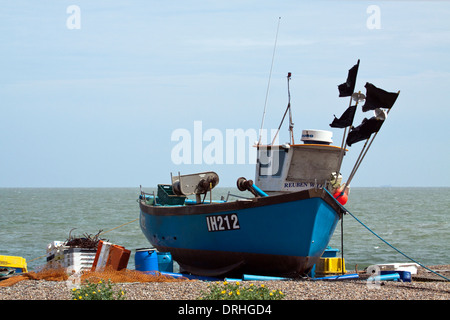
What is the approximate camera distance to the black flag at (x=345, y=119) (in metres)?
15.2

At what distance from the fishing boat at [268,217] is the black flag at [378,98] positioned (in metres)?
0.11

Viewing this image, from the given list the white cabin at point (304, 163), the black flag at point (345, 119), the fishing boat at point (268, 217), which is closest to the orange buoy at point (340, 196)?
the fishing boat at point (268, 217)

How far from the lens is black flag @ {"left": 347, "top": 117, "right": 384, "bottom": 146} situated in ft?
49.0

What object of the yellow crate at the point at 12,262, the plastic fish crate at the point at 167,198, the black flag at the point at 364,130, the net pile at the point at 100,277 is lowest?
the yellow crate at the point at 12,262

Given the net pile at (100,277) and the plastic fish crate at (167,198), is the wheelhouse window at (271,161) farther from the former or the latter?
the net pile at (100,277)

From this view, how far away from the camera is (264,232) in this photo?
15.4 metres

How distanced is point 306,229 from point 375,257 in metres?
14.2

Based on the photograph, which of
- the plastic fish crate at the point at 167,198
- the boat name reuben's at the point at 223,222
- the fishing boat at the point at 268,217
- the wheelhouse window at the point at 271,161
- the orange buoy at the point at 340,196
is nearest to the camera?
the fishing boat at the point at 268,217

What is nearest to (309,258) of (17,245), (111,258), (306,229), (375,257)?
(306,229)

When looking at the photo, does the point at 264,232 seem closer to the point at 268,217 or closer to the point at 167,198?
the point at 268,217

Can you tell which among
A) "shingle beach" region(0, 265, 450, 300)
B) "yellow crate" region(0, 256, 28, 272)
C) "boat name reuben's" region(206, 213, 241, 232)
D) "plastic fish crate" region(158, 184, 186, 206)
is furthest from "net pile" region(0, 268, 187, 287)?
"plastic fish crate" region(158, 184, 186, 206)

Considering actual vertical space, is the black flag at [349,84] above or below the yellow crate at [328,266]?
above

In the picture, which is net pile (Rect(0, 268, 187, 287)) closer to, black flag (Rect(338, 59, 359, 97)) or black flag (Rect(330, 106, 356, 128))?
black flag (Rect(330, 106, 356, 128))

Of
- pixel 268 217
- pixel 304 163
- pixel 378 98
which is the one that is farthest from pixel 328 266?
pixel 378 98
